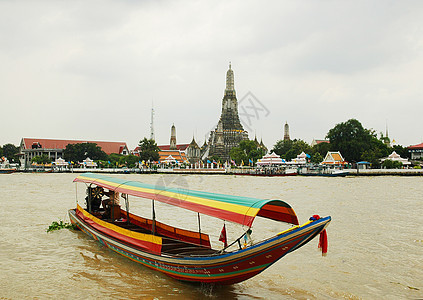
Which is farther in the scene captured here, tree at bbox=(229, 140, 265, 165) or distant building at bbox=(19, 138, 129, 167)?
distant building at bbox=(19, 138, 129, 167)

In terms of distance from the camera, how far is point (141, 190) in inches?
280

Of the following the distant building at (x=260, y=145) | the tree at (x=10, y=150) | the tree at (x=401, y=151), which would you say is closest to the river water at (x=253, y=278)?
the tree at (x=401, y=151)

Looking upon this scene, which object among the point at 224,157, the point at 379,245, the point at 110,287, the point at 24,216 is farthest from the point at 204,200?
the point at 224,157

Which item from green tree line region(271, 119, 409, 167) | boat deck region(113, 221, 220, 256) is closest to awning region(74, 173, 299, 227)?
boat deck region(113, 221, 220, 256)

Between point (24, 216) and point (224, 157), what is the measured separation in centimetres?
6949

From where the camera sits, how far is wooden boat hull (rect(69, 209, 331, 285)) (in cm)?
461

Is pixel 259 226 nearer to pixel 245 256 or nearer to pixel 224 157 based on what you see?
pixel 245 256

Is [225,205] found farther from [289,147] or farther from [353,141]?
[289,147]

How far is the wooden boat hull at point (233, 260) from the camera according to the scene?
4.61 m

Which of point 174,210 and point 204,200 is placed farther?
point 174,210

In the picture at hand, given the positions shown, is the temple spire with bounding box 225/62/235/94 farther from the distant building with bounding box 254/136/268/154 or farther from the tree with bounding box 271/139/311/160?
the tree with bounding box 271/139/311/160

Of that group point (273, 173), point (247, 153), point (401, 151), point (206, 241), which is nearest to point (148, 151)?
point (247, 153)

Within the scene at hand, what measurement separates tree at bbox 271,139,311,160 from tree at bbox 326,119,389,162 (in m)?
9.56

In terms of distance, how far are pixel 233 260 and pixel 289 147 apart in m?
71.0
